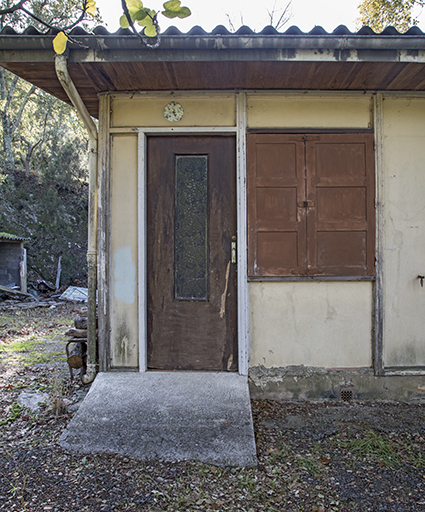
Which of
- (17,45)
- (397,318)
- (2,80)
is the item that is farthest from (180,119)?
(2,80)

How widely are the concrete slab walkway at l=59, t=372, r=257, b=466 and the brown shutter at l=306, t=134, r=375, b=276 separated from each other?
1.51 metres

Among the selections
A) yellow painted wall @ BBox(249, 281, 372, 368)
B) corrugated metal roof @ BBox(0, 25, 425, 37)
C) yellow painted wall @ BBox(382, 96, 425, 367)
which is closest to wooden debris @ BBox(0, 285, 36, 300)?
corrugated metal roof @ BBox(0, 25, 425, 37)

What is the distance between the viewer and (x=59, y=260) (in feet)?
55.6

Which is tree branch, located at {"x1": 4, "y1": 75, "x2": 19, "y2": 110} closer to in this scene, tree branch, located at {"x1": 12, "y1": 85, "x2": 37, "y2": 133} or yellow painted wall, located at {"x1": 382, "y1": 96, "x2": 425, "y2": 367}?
tree branch, located at {"x1": 12, "y1": 85, "x2": 37, "y2": 133}

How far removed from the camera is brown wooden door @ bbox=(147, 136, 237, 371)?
366 cm

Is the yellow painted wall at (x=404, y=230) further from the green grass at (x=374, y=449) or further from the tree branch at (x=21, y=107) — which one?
the tree branch at (x=21, y=107)

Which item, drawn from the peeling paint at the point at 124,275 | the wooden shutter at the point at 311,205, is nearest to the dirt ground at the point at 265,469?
the peeling paint at the point at 124,275

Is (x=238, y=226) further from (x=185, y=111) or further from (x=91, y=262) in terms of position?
(x=91, y=262)

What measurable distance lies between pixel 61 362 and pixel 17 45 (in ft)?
12.9

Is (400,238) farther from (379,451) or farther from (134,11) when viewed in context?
(134,11)

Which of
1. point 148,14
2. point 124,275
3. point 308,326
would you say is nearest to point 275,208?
point 308,326

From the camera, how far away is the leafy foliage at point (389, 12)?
11742mm

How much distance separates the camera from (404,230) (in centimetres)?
364

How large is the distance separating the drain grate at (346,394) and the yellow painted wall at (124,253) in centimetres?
206
